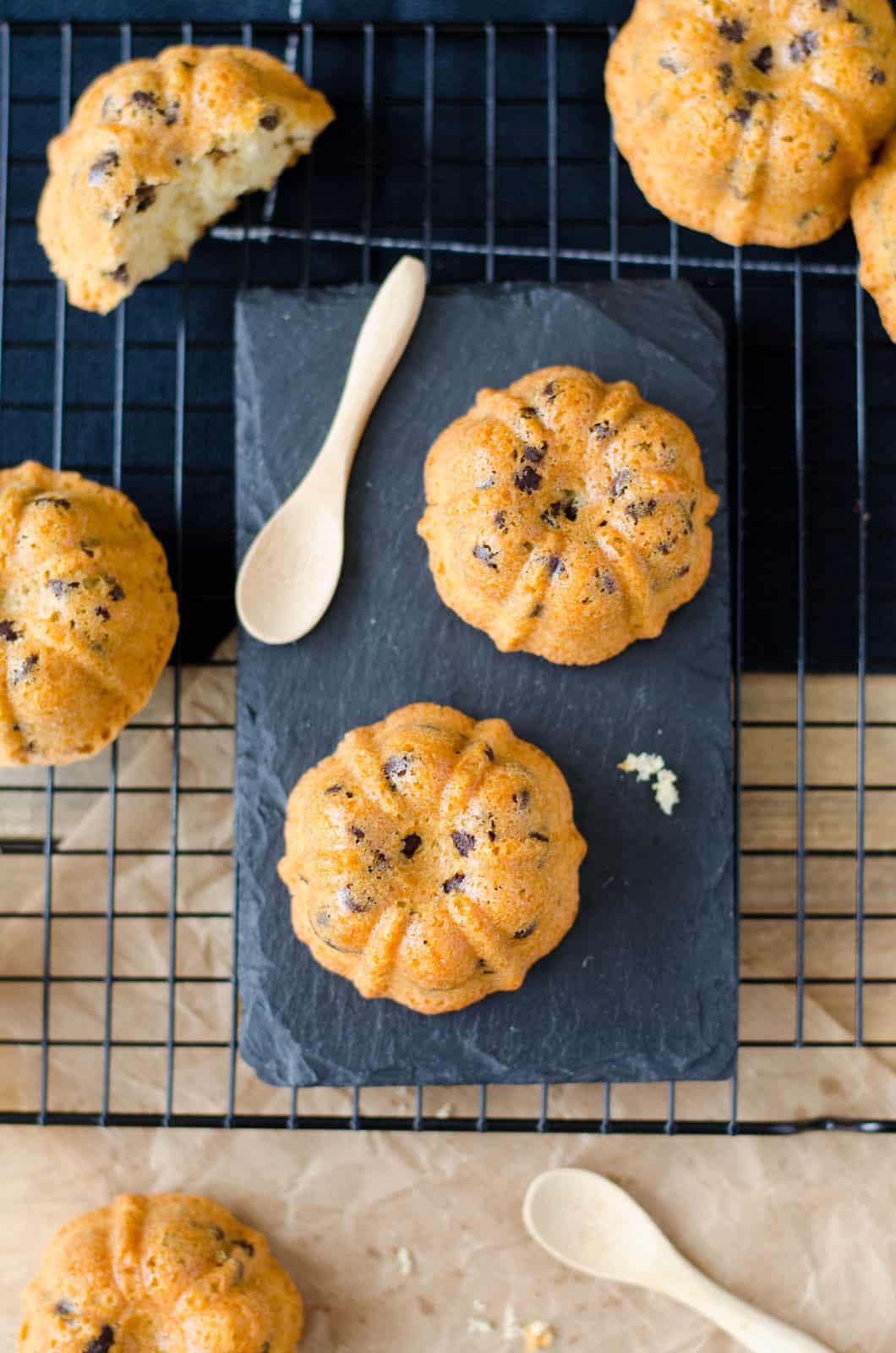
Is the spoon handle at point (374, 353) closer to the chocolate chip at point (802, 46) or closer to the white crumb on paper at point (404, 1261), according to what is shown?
the chocolate chip at point (802, 46)

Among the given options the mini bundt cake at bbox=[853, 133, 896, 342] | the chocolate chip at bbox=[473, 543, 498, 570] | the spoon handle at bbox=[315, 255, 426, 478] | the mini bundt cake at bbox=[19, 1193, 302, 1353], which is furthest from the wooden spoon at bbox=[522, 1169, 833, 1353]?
the mini bundt cake at bbox=[853, 133, 896, 342]

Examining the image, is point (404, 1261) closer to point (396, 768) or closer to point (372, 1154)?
point (372, 1154)

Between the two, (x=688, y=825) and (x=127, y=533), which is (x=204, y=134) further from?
(x=688, y=825)

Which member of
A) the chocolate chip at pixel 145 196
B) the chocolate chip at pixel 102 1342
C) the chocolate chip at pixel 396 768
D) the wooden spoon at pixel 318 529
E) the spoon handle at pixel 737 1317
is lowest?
the spoon handle at pixel 737 1317

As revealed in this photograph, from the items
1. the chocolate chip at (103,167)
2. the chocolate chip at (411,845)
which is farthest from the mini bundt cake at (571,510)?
the chocolate chip at (103,167)

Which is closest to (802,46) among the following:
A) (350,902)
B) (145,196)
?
(145,196)

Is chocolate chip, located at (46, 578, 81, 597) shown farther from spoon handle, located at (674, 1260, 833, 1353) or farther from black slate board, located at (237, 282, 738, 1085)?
spoon handle, located at (674, 1260, 833, 1353)
